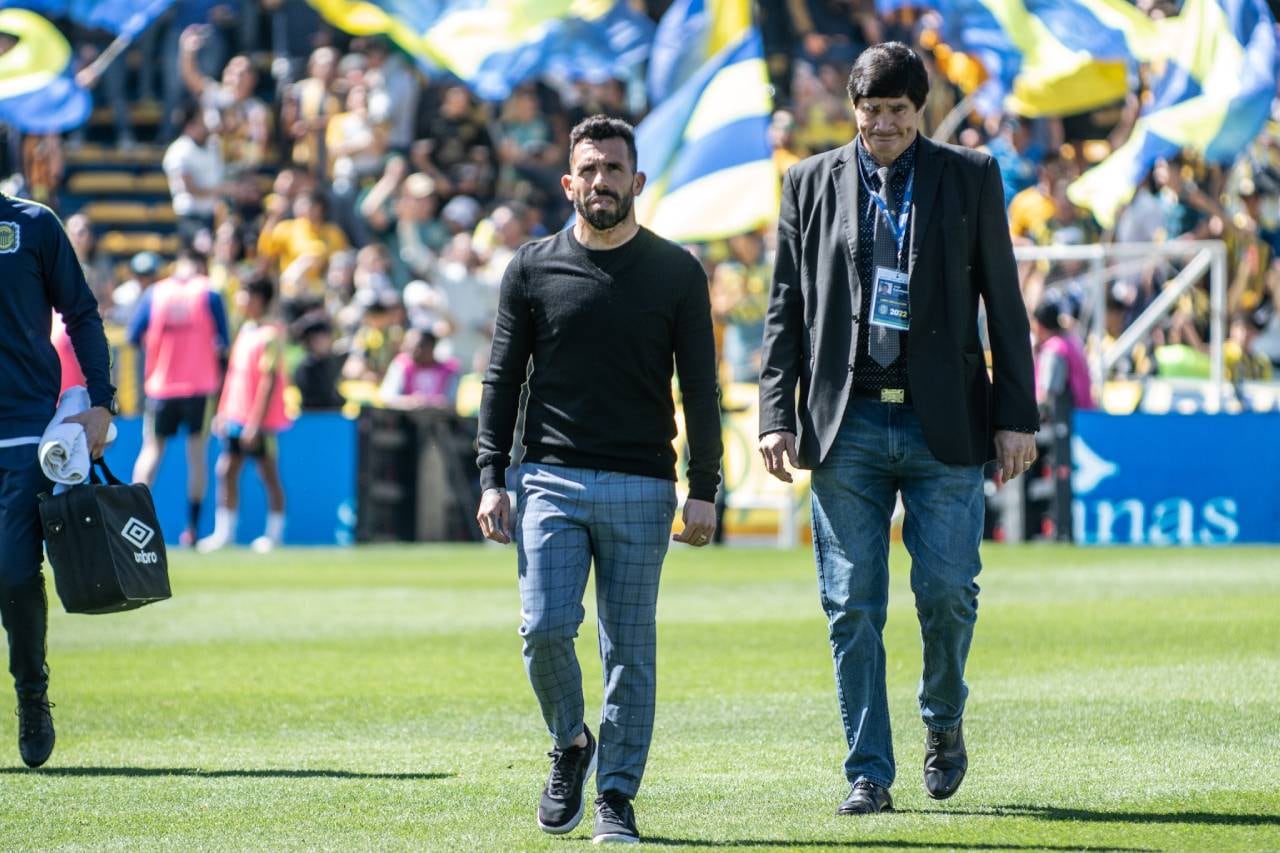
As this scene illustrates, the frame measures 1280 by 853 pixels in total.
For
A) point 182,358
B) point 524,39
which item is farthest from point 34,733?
point 524,39

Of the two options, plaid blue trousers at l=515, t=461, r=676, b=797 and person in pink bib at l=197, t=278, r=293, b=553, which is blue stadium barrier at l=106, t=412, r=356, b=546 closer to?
person in pink bib at l=197, t=278, r=293, b=553

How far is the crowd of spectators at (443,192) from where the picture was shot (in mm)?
23203

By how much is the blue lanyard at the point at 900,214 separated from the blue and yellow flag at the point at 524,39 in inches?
723

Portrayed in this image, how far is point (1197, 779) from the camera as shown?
305 inches

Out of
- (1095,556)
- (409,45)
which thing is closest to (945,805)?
(1095,556)

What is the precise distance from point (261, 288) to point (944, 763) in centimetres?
1446

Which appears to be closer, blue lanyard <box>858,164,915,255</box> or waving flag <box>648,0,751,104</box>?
blue lanyard <box>858,164,915,255</box>

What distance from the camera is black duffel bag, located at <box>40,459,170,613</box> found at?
833cm

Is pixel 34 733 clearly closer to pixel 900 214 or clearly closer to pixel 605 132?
pixel 605 132

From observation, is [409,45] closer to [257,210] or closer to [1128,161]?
[257,210]

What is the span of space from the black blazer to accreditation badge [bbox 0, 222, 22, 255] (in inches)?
112

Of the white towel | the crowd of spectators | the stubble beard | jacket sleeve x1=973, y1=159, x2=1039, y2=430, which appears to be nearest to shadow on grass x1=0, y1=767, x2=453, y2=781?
the white towel

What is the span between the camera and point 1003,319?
7227 millimetres

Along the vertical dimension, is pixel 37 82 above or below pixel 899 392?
above
